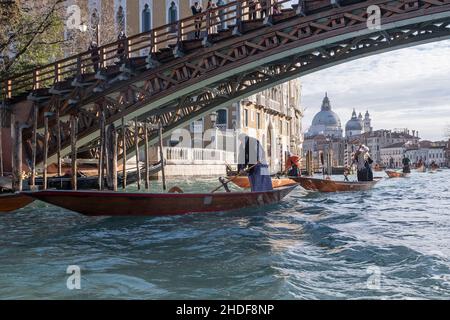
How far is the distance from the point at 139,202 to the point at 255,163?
9.68 ft

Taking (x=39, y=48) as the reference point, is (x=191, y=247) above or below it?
below

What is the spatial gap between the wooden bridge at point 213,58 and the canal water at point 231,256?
14.9ft

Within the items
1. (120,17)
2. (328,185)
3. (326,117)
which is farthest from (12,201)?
(326,117)

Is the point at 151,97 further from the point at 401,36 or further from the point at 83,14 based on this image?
the point at 83,14

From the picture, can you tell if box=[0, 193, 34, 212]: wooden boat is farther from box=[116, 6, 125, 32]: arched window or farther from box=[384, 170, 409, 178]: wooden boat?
box=[384, 170, 409, 178]: wooden boat

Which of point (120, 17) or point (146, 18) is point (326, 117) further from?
point (120, 17)

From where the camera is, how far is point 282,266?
5.62 m

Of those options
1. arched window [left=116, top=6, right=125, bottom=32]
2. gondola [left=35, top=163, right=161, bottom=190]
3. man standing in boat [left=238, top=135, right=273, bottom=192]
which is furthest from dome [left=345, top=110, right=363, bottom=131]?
man standing in boat [left=238, top=135, right=273, bottom=192]

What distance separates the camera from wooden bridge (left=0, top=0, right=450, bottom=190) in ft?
41.4

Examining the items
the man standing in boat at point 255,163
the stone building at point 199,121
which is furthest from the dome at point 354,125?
the man standing in boat at point 255,163

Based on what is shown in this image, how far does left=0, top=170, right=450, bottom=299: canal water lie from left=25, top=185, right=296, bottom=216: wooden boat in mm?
219

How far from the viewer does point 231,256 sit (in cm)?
625

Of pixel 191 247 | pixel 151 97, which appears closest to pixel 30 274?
pixel 191 247

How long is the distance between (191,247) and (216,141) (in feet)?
76.1
